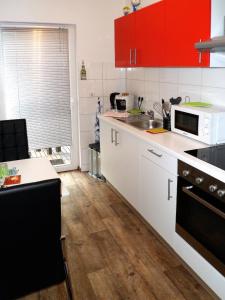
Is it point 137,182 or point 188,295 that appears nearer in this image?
point 188,295

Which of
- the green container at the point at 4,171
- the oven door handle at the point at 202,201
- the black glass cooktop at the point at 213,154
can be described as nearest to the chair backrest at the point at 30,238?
the green container at the point at 4,171

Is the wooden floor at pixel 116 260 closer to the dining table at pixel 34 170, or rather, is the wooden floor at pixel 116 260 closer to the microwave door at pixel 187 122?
the dining table at pixel 34 170

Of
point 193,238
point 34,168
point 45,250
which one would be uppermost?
point 34,168

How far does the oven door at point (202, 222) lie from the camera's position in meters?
1.76

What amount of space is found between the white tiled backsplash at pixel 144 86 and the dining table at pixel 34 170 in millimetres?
1459

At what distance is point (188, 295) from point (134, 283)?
0.38 m

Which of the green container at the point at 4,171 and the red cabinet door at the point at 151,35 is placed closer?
the green container at the point at 4,171

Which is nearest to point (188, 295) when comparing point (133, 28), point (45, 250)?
point (45, 250)

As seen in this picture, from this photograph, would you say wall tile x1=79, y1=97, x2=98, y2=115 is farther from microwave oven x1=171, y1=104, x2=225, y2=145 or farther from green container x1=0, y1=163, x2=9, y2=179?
green container x1=0, y1=163, x2=9, y2=179

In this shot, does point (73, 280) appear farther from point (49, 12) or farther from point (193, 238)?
point (49, 12)

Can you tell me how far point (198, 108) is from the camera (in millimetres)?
2379

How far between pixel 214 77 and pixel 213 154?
78 cm

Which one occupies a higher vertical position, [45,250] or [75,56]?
[75,56]

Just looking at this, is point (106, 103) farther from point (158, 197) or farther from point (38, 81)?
point (158, 197)
